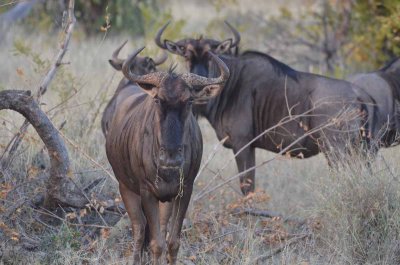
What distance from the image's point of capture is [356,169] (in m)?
5.99

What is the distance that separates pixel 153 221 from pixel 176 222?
162mm

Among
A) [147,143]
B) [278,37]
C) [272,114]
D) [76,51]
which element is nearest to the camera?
[147,143]

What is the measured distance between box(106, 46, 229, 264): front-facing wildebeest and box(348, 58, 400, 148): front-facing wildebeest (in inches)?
116

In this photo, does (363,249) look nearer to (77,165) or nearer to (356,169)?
(356,169)

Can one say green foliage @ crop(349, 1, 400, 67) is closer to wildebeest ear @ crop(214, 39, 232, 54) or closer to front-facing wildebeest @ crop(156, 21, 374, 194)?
wildebeest ear @ crop(214, 39, 232, 54)

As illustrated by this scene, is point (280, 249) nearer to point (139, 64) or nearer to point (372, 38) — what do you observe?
point (139, 64)

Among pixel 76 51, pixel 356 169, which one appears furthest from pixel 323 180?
pixel 76 51

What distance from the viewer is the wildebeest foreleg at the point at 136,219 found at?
5.61m

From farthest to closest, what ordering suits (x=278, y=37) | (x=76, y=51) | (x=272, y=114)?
(x=278, y=37), (x=76, y=51), (x=272, y=114)

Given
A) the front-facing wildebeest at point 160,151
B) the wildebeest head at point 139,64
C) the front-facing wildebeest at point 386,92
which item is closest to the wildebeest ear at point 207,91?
the front-facing wildebeest at point 160,151

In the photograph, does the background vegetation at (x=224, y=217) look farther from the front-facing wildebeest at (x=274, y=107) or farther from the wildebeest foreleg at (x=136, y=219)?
the front-facing wildebeest at (x=274, y=107)

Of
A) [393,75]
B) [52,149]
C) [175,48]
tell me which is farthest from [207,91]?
[393,75]

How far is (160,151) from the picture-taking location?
191 inches

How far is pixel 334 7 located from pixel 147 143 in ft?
33.3
